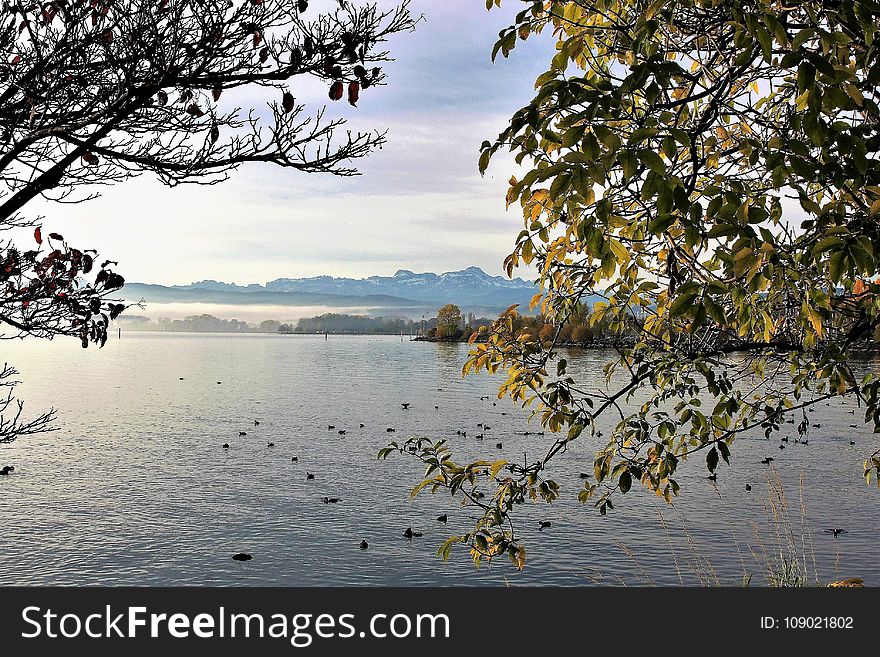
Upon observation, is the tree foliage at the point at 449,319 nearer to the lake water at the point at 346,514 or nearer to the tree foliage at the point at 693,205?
the lake water at the point at 346,514

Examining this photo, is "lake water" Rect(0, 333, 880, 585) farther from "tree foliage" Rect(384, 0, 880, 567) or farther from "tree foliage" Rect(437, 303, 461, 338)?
"tree foliage" Rect(437, 303, 461, 338)

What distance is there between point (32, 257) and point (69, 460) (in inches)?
959

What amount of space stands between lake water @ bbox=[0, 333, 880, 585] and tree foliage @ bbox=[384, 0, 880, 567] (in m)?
7.99

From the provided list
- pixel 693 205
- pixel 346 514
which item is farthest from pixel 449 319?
pixel 693 205

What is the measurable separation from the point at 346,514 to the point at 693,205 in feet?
58.9

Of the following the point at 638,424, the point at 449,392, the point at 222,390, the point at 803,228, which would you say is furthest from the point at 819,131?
the point at 222,390

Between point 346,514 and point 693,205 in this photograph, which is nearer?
point 693,205

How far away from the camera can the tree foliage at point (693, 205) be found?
10.6ft

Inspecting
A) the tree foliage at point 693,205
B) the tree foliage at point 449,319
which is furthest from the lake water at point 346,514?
the tree foliage at point 449,319

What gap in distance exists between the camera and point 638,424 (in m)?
6.11

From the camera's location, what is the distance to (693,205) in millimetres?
3135

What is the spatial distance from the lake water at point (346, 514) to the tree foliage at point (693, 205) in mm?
7993

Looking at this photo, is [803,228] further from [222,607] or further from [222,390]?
[222,390]

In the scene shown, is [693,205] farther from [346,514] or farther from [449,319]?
[449,319]
